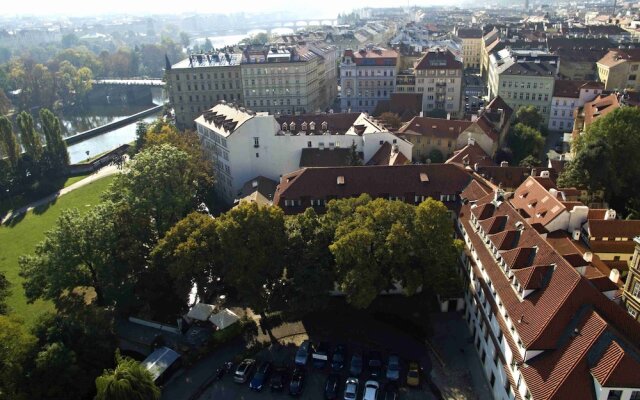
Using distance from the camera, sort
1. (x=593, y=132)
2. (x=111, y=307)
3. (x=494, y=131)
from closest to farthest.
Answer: (x=111, y=307), (x=593, y=132), (x=494, y=131)

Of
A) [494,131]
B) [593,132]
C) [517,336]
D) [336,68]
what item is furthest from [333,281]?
[336,68]

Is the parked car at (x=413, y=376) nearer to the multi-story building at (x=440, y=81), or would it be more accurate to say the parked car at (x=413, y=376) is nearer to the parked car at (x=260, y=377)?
the parked car at (x=260, y=377)

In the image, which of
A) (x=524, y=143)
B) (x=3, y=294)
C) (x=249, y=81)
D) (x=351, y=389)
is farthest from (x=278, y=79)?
(x=351, y=389)

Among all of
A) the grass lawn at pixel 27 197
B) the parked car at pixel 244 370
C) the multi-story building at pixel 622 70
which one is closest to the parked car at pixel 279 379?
the parked car at pixel 244 370

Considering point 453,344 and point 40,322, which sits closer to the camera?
point 40,322

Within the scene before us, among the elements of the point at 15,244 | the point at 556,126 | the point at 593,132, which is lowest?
the point at 15,244

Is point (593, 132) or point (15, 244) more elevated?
point (593, 132)

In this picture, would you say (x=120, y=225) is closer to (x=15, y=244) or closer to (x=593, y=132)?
(x=15, y=244)

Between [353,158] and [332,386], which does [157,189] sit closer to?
[353,158]
